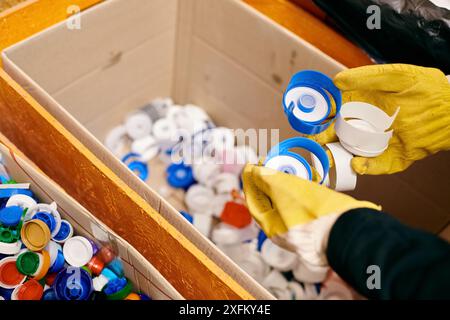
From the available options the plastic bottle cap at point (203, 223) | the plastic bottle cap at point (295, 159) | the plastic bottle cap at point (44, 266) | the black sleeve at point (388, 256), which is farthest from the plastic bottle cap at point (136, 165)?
the black sleeve at point (388, 256)

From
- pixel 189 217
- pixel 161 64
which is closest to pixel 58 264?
pixel 189 217

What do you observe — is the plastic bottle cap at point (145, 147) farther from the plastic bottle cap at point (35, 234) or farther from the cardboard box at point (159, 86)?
the plastic bottle cap at point (35, 234)

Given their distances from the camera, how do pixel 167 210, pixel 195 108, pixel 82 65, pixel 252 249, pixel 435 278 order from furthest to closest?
pixel 195 108 < pixel 252 249 < pixel 82 65 < pixel 167 210 < pixel 435 278

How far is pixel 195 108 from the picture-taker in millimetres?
1466

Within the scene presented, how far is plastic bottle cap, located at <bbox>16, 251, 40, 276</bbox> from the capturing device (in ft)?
2.55

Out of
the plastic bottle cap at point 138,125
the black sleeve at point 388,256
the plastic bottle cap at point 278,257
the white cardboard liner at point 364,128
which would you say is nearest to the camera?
the black sleeve at point 388,256

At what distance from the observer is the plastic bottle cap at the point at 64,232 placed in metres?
0.86

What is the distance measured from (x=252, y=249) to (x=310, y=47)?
63 cm

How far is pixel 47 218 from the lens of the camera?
32.9 inches

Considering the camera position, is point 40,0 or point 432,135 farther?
point 40,0

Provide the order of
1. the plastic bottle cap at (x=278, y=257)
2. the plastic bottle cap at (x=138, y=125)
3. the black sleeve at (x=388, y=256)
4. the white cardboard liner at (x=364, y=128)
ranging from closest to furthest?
1. the black sleeve at (x=388, y=256)
2. the white cardboard liner at (x=364, y=128)
3. the plastic bottle cap at (x=278, y=257)
4. the plastic bottle cap at (x=138, y=125)

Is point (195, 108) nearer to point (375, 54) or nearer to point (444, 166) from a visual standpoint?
point (375, 54)

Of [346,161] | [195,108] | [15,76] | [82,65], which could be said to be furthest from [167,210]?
[195,108]

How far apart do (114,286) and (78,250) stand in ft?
0.37
